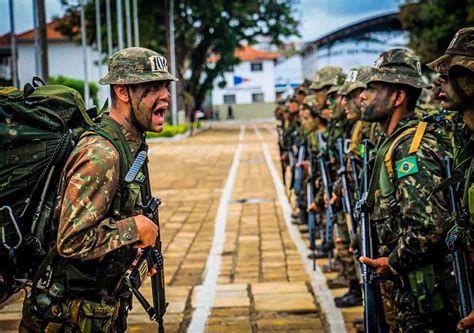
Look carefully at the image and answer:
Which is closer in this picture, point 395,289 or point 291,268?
point 395,289

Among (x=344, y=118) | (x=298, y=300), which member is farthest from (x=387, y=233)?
(x=344, y=118)

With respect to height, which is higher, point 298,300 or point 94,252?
point 94,252

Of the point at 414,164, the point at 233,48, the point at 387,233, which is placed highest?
the point at 233,48

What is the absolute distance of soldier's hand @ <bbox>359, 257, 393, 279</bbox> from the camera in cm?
412

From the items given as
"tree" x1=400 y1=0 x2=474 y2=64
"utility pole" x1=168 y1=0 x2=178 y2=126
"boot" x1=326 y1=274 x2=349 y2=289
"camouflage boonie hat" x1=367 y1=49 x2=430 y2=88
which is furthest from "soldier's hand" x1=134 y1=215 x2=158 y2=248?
"utility pole" x1=168 y1=0 x2=178 y2=126

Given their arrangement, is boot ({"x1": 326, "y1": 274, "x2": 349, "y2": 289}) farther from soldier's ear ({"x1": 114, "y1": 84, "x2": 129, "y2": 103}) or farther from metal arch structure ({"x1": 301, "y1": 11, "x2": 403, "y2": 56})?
metal arch structure ({"x1": 301, "y1": 11, "x2": 403, "y2": 56})

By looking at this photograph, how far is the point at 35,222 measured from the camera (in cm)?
339

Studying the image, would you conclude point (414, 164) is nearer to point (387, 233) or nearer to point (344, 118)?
point (387, 233)

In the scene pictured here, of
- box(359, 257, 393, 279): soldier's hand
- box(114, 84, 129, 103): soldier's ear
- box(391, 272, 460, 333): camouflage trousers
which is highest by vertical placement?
box(114, 84, 129, 103): soldier's ear

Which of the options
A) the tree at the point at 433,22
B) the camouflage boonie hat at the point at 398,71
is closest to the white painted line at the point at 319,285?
the camouflage boonie hat at the point at 398,71

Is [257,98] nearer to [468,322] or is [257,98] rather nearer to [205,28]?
[205,28]

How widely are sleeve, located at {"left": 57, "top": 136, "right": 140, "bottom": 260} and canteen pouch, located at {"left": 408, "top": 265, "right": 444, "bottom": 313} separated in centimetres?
156

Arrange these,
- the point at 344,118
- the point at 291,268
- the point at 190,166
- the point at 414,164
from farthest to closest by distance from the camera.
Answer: the point at 190,166, the point at 291,268, the point at 344,118, the point at 414,164

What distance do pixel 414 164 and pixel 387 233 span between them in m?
0.49
